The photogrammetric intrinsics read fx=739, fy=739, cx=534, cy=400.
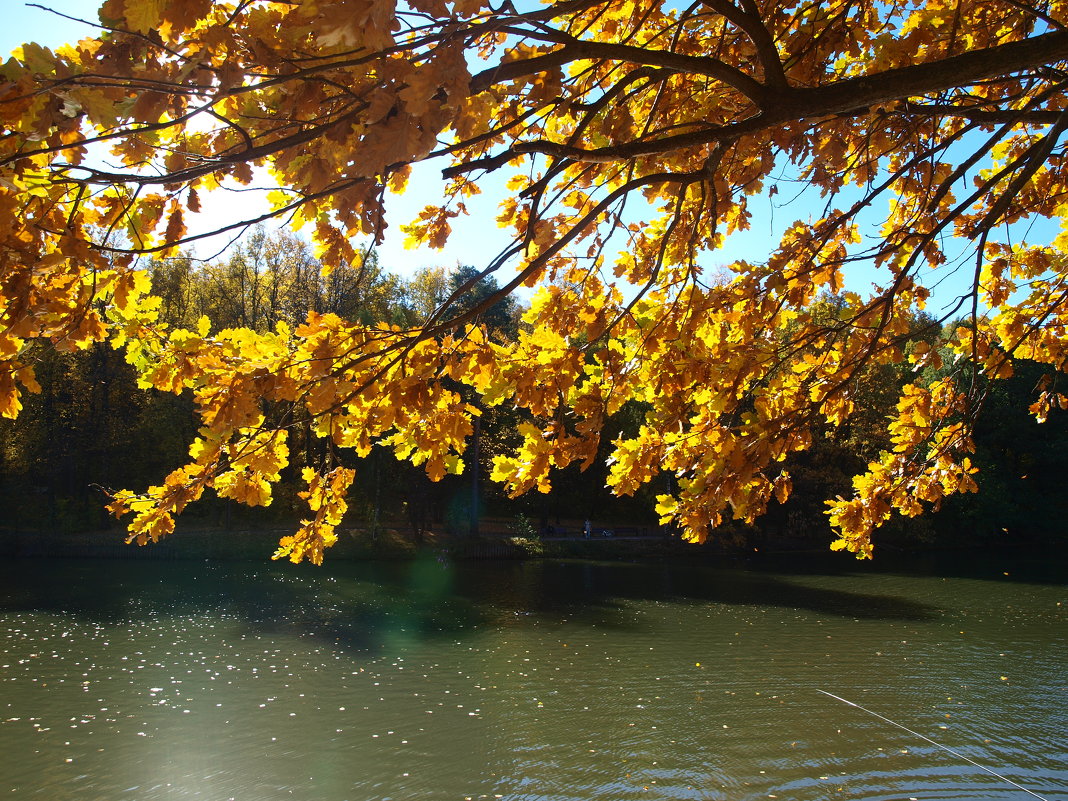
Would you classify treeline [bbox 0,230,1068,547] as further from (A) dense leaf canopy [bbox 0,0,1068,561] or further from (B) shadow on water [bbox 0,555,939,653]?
(A) dense leaf canopy [bbox 0,0,1068,561]

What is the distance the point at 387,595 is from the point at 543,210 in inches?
Answer: 580

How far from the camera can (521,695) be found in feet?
29.2

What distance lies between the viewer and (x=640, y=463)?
3.13 meters

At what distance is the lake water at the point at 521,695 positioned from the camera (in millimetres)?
6539

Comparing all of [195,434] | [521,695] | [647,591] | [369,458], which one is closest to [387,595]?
[647,591]

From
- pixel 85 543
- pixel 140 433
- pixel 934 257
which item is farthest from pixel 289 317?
pixel 934 257

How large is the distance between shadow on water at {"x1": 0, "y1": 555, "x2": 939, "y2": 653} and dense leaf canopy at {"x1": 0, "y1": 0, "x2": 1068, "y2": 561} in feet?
30.4

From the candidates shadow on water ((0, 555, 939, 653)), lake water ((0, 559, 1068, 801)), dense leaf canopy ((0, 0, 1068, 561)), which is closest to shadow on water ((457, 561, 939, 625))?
shadow on water ((0, 555, 939, 653))

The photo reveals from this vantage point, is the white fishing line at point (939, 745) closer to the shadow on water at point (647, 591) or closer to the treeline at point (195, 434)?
the shadow on water at point (647, 591)

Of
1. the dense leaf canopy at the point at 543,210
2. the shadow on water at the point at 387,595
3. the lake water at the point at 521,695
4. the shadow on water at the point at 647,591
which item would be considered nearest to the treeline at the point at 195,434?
the shadow on water at the point at 387,595

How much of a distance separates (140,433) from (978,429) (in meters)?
31.9

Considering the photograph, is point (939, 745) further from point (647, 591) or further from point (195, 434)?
point (195, 434)

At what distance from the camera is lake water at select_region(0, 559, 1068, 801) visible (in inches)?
257

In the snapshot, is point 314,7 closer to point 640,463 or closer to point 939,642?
point 640,463
